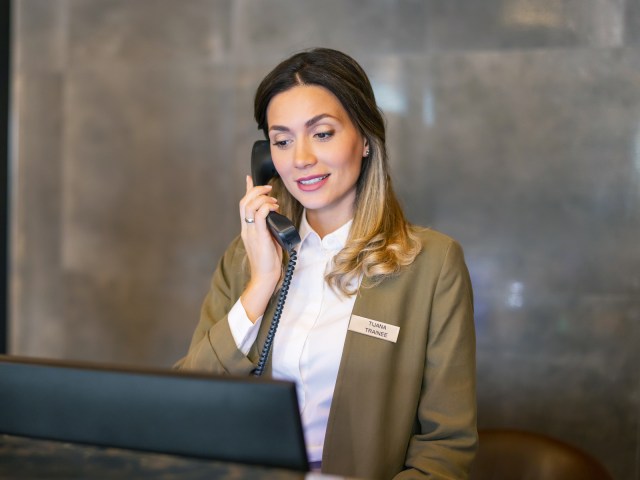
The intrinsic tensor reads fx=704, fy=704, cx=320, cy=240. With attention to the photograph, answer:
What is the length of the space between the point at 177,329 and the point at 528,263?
1691 millimetres

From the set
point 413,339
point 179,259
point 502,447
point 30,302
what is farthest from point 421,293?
point 30,302

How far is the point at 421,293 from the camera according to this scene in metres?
1.81

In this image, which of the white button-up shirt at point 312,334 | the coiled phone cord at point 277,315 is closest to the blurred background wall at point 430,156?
the white button-up shirt at point 312,334

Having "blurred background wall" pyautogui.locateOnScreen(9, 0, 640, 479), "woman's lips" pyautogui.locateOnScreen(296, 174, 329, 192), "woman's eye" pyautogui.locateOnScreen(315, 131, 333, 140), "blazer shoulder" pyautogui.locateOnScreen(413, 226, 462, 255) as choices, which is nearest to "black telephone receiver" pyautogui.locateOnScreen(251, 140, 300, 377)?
"woman's lips" pyautogui.locateOnScreen(296, 174, 329, 192)

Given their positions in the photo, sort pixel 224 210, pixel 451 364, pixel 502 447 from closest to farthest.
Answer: pixel 451 364
pixel 502 447
pixel 224 210

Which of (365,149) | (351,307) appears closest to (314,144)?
(365,149)

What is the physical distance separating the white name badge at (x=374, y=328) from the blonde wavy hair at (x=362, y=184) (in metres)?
0.09

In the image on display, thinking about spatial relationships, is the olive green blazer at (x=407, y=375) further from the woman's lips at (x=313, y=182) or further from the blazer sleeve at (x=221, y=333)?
the woman's lips at (x=313, y=182)

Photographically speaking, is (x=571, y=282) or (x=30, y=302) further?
(x=30, y=302)

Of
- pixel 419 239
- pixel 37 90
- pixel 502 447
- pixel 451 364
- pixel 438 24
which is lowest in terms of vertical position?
pixel 502 447

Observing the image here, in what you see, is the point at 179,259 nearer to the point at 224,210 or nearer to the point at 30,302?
the point at 224,210

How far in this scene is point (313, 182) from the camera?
1882 millimetres

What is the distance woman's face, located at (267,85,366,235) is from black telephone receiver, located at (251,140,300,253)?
0.23 feet

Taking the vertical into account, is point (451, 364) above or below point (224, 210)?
below
